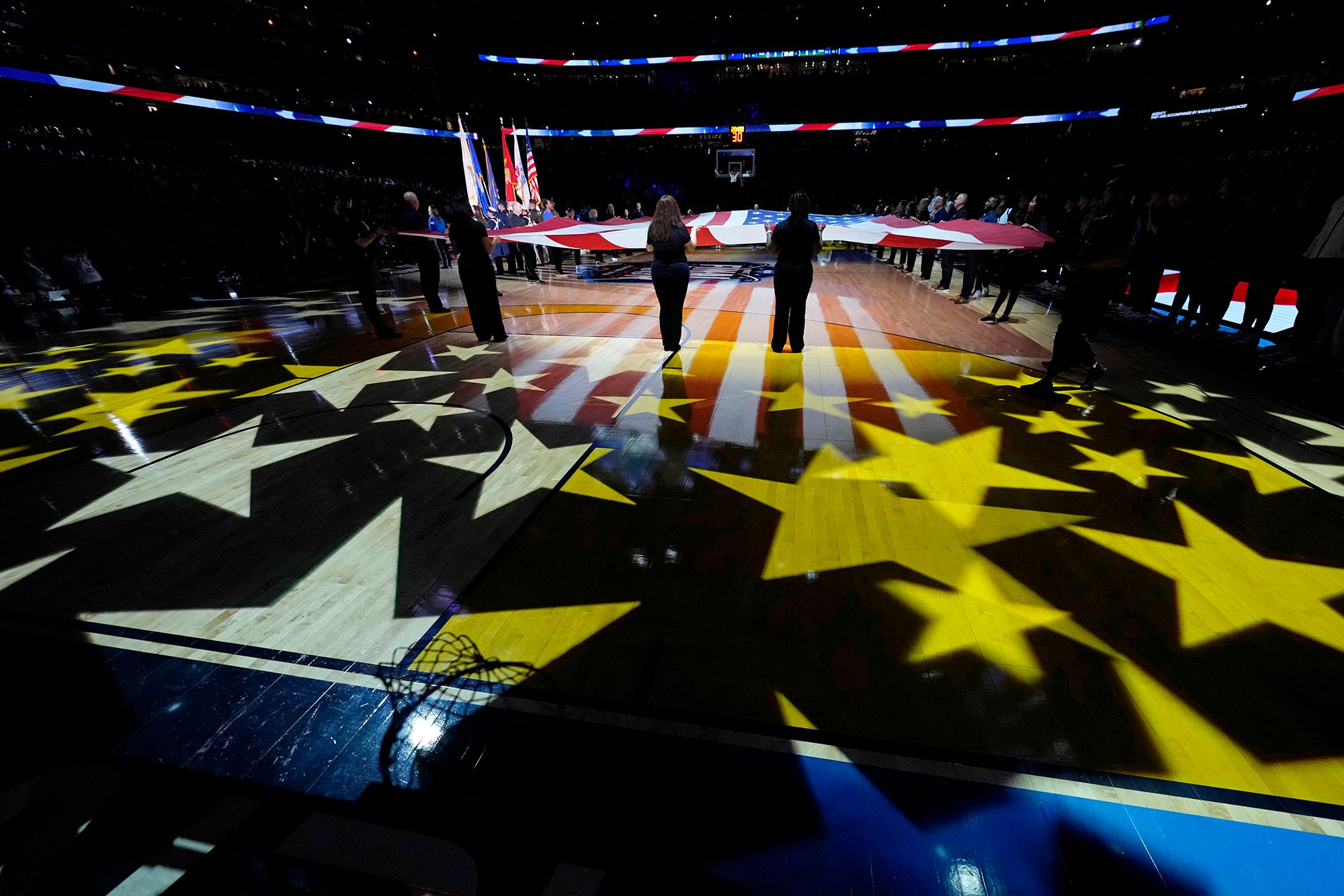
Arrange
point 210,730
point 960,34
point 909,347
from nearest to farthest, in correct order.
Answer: point 210,730, point 909,347, point 960,34

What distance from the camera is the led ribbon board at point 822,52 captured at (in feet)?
54.2

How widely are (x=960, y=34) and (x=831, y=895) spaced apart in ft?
83.3

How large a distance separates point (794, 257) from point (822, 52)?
20330mm

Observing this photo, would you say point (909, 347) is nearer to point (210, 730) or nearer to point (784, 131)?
point (210, 730)

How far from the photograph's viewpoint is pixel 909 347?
621 cm

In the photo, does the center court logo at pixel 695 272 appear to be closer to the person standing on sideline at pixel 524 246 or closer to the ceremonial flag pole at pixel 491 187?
the person standing on sideline at pixel 524 246

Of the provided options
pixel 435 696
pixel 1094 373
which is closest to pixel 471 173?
pixel 1094 373

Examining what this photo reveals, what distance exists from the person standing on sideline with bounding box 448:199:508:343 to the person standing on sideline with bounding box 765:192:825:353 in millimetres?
3342

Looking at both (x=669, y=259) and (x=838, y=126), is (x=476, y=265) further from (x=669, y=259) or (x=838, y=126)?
(x=838, y=126)

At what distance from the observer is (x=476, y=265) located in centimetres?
607

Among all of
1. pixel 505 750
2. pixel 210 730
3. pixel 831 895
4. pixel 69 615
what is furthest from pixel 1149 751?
pixel 69 615

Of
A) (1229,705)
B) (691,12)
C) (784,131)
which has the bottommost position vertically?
(1229,705)

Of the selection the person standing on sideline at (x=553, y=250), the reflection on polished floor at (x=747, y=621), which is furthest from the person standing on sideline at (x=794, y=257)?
the person standing on sideline at (x=553, y=250)

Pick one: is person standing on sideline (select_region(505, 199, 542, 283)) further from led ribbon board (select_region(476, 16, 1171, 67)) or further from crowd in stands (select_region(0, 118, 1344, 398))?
led ribbon board (select_region(476, 16, 1171, 67))
